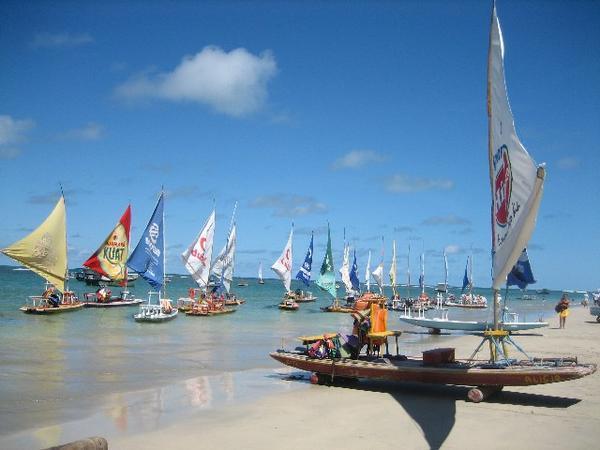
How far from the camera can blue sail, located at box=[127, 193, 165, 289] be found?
3634cm

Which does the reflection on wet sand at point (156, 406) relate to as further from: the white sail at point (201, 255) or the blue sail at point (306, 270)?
the blue sail at point (306, 270)

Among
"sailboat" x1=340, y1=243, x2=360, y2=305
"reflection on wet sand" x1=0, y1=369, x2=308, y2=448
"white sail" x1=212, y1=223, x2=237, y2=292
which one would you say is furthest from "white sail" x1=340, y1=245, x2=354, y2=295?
"reflection on wet sand" x1=0, y1=369, x2=308, y2=448

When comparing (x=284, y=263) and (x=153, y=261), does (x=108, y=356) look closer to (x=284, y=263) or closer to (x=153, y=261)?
(x=153, y=261)

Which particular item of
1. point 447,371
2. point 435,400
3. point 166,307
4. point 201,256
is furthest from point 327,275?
point 447,371

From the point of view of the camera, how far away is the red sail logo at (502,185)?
10.1 metres

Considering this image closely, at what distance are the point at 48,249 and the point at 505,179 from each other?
114 ft

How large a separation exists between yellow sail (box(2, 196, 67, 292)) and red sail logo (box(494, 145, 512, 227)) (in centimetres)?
3294

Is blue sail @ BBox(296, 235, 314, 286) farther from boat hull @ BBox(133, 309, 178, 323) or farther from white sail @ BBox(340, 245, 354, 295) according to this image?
boat hull @ BBox(133, 309, 178, 323)

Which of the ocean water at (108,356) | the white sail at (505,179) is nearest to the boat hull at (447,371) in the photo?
the ocean water at (108,356)

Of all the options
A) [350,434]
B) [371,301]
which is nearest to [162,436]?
[350,434]

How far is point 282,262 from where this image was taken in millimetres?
56812

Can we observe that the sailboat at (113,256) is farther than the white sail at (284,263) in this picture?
No

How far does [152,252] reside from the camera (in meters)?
37.2

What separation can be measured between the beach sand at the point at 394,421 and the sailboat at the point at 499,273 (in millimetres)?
522
